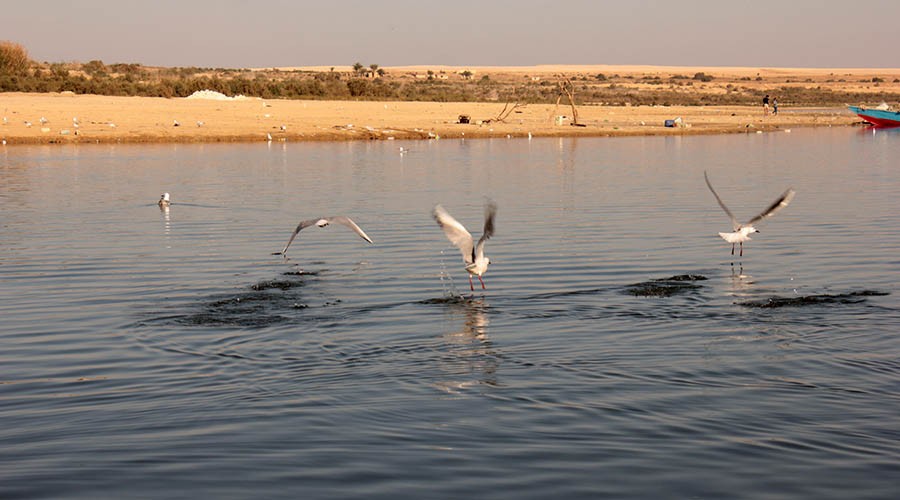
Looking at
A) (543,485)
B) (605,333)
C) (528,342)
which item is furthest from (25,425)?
(605,333)

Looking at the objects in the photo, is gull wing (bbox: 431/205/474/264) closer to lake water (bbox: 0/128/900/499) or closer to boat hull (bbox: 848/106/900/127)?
lake water (bbox: 0/128/900/499)

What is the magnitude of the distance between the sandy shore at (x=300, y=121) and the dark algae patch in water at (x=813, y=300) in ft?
109

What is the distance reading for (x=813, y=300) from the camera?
14.8 metres

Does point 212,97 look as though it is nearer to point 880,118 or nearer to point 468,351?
point 880,118

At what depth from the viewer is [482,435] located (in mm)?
9352

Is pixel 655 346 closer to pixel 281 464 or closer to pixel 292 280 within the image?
pixel 281 464

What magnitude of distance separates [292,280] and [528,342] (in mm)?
5200

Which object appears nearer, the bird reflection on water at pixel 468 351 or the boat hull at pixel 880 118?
the bird reflection on water at pixel 468 351

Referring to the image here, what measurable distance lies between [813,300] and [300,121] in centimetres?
3862

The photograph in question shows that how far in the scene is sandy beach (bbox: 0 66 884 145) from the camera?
4516cm

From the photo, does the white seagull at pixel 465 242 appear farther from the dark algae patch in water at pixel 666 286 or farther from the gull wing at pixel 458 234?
the dark algae patch in water at pixel 666 286

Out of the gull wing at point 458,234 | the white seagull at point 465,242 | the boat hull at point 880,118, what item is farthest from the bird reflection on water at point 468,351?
the boat hull at point 880,118

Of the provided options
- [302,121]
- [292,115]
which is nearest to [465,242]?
[302,121]

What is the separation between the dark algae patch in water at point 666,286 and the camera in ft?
50.1
